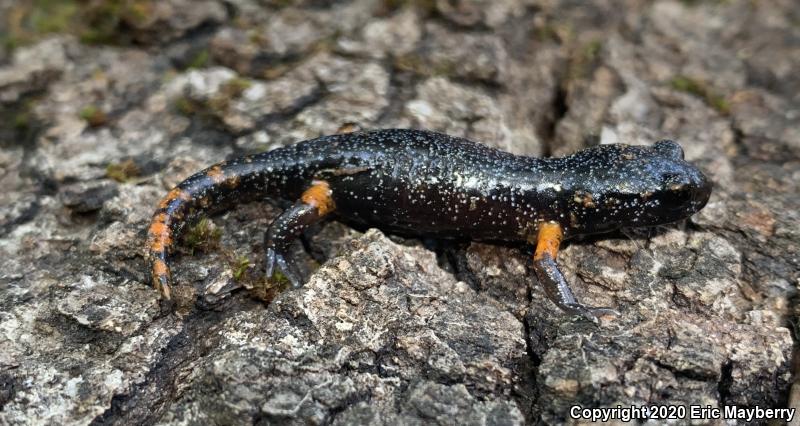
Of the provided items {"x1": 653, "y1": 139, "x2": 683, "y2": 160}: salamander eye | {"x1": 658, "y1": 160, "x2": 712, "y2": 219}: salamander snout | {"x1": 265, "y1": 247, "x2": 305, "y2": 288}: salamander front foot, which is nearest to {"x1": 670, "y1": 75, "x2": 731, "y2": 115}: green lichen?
{"x1": 653, "y1": 139, "x2": 683, "y2": 160}: salamander eye

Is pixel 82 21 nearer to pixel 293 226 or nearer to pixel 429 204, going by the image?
pixel 293 226

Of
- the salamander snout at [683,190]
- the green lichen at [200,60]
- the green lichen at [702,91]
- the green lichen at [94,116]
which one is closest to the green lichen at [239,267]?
the green lichen at [94,116]

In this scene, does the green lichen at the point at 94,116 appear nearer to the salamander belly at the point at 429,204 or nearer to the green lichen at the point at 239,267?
the green lichen at the point at 239,267

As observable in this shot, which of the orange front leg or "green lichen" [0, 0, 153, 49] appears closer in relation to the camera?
the orange front leg

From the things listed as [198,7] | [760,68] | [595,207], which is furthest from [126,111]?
[760,68]

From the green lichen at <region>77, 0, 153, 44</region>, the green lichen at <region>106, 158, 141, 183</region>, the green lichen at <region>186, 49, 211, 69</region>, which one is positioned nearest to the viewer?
the green lichen at <region>106, 158, 141, 183</region>

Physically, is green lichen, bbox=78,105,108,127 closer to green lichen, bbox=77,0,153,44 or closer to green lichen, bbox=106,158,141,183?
green lichen, bbox=106,158,141,183

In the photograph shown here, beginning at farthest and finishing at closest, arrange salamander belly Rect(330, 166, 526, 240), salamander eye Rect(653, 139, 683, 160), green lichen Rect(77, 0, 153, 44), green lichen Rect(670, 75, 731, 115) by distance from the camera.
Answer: green lichen Rect(77, 0, 153, 44) < green lichen Rect(670, 75, 731, 115) < salamander eye Rect(653, 139, 683, 160) < salamander belly Rect(330, 166, 526, 240)
